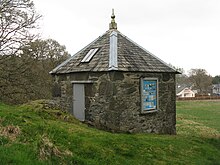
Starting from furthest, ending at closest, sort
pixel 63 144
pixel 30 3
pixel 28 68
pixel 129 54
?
pixel 28 68 < pixel 30 3 < pixel 129 54 < pixel 63 144

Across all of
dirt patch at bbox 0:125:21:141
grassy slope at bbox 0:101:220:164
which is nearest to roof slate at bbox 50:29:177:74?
grassy slope at bbox 0:101:220:164

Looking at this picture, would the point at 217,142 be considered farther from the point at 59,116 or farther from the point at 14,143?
the point at 14,143

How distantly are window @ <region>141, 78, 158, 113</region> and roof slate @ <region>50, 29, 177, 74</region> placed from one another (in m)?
0.56

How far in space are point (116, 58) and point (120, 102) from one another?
2042mm

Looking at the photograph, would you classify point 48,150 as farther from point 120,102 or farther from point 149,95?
point 149,95

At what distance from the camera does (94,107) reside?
41.0ft

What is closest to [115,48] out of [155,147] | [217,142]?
[155,147]

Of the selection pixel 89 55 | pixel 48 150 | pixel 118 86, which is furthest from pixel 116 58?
pixel 48 150

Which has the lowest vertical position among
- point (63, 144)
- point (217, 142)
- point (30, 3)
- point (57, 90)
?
point (217, 142)

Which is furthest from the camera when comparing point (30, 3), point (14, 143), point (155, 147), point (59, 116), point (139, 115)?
point (30, 3)

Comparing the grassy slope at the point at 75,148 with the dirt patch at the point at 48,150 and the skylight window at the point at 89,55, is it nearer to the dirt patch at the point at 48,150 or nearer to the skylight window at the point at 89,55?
the dirt patch at the point at 48,150

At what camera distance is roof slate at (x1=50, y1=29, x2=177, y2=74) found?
1246 cm

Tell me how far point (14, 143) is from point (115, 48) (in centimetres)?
800

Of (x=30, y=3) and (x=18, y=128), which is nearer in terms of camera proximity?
(x=18, y=128)
